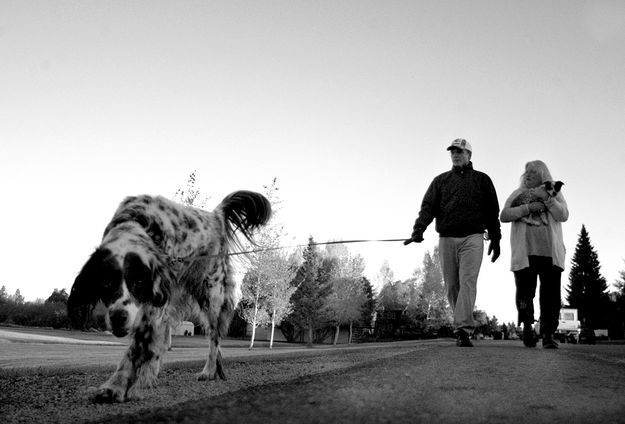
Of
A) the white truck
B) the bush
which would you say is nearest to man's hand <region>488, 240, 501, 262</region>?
the white truck

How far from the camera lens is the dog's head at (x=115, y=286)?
2803 mm

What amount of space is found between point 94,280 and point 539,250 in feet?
23.5

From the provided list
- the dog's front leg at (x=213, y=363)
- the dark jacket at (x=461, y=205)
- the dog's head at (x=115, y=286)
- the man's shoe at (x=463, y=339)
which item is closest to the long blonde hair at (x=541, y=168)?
the dark jacket at (x=461, y=205)

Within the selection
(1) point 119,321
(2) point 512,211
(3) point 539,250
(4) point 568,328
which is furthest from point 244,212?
(4) point 568,328

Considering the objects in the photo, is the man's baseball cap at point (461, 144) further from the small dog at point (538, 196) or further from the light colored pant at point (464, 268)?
the light colored pant at point (464, 268)

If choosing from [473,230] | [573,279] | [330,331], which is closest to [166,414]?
[473,230]

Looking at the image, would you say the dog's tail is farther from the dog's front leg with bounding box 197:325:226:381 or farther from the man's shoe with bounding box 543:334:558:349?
the man's shoe with bounding box 543:334:558:349

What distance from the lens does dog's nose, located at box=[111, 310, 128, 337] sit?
9.26 feet

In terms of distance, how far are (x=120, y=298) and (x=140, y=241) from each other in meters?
0.40

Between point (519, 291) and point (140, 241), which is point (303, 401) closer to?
point (140, 241)

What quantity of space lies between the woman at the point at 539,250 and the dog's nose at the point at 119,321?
22.4 ft

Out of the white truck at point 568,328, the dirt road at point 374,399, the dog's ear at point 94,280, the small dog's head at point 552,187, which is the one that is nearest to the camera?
the dirt road at point 374,399

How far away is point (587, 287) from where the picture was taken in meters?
74.4

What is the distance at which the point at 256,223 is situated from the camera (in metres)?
5.43
